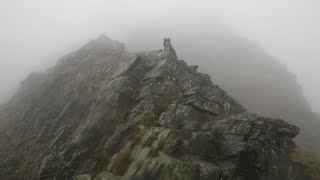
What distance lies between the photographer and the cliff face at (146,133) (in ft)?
59.4

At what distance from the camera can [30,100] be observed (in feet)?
118

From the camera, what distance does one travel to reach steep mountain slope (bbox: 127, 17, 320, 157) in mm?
48688

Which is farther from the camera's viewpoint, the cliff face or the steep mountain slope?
the steep mountain slope

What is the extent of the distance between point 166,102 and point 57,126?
10.8 metres

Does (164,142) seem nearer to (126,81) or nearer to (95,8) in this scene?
(126,81)

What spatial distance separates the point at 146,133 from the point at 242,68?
44605 millimetres

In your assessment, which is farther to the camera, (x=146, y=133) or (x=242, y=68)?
(x=242, y=68)

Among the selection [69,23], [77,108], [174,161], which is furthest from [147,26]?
[174,161]

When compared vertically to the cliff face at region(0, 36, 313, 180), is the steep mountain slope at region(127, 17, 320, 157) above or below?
above

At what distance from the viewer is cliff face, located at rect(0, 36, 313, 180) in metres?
18.1

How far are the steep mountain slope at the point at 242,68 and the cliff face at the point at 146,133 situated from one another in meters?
23.0

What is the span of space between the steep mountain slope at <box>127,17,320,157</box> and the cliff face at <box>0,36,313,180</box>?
2301 cm

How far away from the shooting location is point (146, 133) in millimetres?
20656

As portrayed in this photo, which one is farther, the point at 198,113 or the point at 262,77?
the point at 262,77
